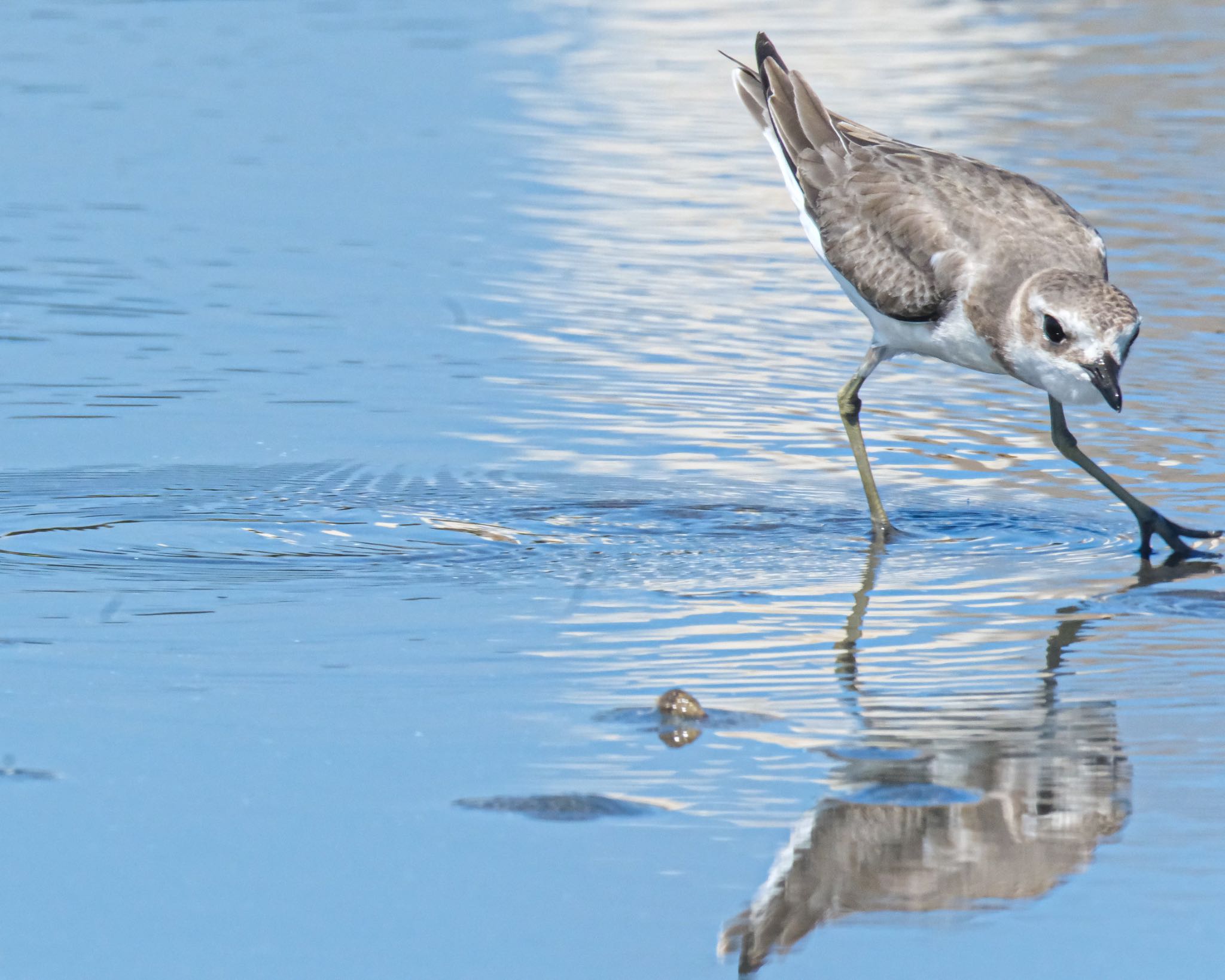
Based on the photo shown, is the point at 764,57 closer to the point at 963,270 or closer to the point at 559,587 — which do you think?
the point at 963,270

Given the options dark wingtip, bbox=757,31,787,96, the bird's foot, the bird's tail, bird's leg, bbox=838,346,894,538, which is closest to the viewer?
the bird's foot

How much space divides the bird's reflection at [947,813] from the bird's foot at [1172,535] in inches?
61.1

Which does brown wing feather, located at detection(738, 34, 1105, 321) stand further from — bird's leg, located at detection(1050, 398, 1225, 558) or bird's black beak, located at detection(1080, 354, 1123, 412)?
bird's leg, located at detection(1050, 398, 1225, 558)

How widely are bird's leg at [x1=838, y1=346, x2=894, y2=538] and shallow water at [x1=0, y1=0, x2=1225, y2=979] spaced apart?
0.16 m

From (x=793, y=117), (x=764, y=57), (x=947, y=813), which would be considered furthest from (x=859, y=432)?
(x=947, y=813)

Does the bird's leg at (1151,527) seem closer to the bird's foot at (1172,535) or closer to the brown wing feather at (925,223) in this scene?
the bird's foot at (1172,535)

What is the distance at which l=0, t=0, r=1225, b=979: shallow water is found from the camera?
435 cm

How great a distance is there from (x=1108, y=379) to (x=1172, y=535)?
67 cm

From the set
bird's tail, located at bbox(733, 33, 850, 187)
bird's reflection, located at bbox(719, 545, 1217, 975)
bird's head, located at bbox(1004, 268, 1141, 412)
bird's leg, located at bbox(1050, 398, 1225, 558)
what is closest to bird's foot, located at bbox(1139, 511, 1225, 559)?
bird's leg, located at bbox(1050, 398, 1225, 558)

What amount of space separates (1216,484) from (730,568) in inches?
94.4

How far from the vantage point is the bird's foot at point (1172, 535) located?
7.29 metres

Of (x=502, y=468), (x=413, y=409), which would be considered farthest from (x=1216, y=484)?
(x=413, y=409)

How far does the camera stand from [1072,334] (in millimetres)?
7141

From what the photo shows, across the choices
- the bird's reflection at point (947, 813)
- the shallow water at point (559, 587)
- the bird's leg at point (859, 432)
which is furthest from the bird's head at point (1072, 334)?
the bird's reflection at point (947, 813)
